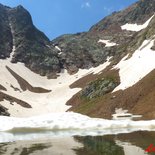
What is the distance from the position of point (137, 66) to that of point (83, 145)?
330 ft

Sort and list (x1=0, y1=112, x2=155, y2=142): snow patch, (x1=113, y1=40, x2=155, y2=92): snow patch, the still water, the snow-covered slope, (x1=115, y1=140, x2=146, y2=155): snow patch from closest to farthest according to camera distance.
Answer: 1. (x1=115, y1=140, x2=146, y2=155): snow patch
2. the still water
3. (x1=0, y1=112, x2=155, y2=142): snow patch
4. (x1=113, y1=40, x2=155, y2=92): snow patch
5. the snow-covered slope

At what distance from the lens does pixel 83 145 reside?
23797mm

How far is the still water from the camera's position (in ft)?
68.8

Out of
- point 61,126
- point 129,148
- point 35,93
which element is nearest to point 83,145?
point 129,148

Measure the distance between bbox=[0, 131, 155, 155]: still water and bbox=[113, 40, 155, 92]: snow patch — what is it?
77.7m

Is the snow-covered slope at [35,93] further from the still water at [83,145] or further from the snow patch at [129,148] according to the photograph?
the snow patch at [129,148]

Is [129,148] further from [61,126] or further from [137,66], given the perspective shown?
[137,66]

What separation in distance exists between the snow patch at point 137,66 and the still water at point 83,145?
77.7 metres

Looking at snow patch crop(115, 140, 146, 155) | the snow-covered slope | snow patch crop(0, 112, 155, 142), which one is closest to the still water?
snow patch crop(115, 140, 146, 155)

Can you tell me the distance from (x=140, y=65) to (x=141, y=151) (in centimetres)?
10132

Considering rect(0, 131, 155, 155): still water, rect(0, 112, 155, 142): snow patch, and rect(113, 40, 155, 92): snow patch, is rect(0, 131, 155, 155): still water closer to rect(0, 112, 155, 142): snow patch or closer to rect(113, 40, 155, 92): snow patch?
rect(0, 112, 155, 142): snow patch

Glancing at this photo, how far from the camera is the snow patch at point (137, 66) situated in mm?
108562

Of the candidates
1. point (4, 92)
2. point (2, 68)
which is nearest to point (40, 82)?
point (2, 68)

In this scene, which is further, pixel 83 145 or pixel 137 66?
pixel 137 66
